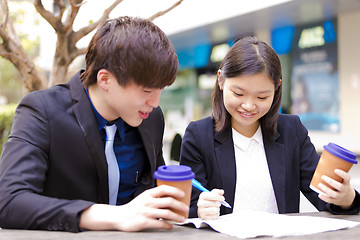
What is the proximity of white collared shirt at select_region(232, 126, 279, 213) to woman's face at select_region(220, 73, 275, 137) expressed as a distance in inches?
6.9

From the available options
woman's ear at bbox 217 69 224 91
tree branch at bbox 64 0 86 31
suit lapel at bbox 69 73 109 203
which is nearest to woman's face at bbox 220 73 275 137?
woman's ear at bbox 217 69 224 91

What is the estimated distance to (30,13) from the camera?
19.0ft

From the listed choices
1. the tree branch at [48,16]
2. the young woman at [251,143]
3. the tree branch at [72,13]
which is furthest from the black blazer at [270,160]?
the tree branch at [48,16]

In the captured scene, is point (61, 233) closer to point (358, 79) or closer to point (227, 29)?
point (358, 79)

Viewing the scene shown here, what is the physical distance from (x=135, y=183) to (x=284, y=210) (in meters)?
0.66

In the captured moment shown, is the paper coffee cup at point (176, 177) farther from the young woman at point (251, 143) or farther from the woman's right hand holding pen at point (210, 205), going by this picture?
the young woman at point (251, 143)

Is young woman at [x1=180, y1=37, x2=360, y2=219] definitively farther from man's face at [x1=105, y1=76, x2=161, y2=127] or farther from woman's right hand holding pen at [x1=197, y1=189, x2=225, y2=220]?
man's face at [x1=105, y1=76, x2=161, y2=127]

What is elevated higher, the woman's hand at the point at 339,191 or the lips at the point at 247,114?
the lips at the point at 247,114

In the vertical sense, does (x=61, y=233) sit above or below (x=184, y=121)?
above

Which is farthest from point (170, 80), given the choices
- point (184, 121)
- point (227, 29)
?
point (184, 121)

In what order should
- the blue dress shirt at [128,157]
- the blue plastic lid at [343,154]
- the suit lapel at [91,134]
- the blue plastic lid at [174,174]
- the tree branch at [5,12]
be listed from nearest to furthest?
the blue plastic lid at [174,174]
the blue plastic lid at [343,154]
the suit lapel at [91,134]
the blue dress shirt at [128,157]
the tree branch at [5,12]

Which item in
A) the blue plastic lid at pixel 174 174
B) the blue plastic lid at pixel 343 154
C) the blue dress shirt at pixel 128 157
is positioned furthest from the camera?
the blue dress shirt at pixel 128 157

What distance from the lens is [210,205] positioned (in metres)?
1.29

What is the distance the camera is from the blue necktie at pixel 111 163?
1.43m
